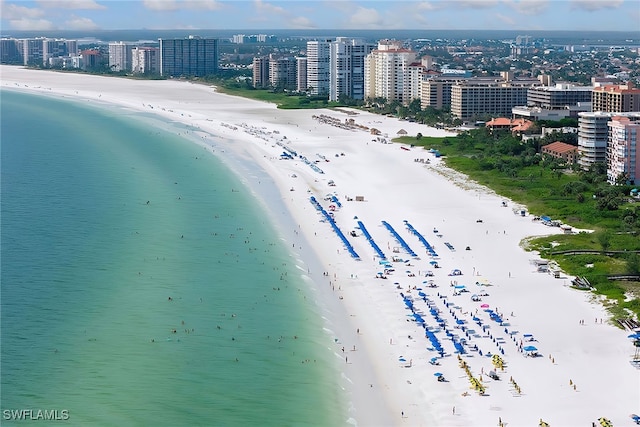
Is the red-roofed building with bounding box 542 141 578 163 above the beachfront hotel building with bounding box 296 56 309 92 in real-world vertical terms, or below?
below

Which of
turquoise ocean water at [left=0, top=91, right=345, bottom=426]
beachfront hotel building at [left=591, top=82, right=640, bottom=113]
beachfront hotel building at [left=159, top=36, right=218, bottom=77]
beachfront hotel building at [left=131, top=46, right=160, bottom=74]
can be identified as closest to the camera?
turquoise ocean water at [left=0, top=91, right=345, bottom=426]

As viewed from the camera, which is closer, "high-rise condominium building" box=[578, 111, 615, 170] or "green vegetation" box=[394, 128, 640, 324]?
"green vegetation" box=[394, 128, 640, 324]

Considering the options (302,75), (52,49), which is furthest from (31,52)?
(302,75)

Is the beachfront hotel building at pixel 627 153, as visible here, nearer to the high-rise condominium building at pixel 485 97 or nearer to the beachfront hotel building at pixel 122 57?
the high-rise condominium building at pixel 485 97

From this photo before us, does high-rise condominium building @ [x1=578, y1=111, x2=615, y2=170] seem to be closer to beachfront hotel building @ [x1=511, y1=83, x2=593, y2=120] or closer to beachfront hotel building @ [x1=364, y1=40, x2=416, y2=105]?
beachfront hotel building @ [x1=511, y1=83, x2=593, y2=120]

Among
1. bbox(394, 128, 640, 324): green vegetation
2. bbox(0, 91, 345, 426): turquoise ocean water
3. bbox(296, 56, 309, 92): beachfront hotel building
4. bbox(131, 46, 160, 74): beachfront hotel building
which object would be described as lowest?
bbox(0, 91, 345, 426): turquoise ocean water

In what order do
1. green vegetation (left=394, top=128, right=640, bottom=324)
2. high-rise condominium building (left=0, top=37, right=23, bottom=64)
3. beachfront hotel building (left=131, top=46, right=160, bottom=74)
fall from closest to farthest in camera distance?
green vegetation (left=394, top=128, right=640, bottom=324)
beachfront hotel building (left=131, top=46, right=160, bottom=74)
high-rise condominium building (left=0, top=37, right=23, bottom=64)

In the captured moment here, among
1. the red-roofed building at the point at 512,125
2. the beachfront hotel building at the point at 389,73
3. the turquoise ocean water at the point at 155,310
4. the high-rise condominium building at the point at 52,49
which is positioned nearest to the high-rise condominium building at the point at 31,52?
the high-rise condominium building at the point at 52,49

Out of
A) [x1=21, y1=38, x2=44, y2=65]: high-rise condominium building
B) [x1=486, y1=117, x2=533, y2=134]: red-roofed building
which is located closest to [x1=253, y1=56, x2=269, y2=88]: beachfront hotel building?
[x1=486, y1=117, x2=533, y2=134]: red-roofed building
